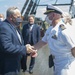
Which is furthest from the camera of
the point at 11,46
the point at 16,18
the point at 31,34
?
the point at 31,34

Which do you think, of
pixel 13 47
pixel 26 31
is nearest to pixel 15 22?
pixel 13 47

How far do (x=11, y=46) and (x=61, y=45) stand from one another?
81 cm

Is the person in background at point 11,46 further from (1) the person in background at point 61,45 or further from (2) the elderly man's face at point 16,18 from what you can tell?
(1) the person in background at point 61,45

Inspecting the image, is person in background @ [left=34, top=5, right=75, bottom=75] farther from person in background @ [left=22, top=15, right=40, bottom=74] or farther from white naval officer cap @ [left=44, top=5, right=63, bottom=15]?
person in background @ [left=22, top=15, right=40, bottom=74]

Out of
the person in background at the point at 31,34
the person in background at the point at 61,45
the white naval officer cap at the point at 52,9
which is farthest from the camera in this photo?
the person in background at the point at 31,34

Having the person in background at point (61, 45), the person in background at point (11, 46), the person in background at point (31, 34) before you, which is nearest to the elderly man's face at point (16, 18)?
the person in background at point (11, 46)

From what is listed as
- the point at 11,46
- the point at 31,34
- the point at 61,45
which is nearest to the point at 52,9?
the point at 61,45

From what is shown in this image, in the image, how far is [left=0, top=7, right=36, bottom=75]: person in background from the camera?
16.6 feet

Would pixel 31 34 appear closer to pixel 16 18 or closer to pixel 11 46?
pixel 16 18

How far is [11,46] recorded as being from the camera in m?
5.05

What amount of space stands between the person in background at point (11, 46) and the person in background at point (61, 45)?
1.40 feet

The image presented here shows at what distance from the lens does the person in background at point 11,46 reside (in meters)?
5.06

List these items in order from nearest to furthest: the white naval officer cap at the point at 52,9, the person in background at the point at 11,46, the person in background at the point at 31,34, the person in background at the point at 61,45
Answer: the person in background at the point at 11,46 < the person in background at the point at 61,45 < the white naval officer cap at the point at 52,9 < the person in background at the point at 31,34

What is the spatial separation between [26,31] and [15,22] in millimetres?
5688
